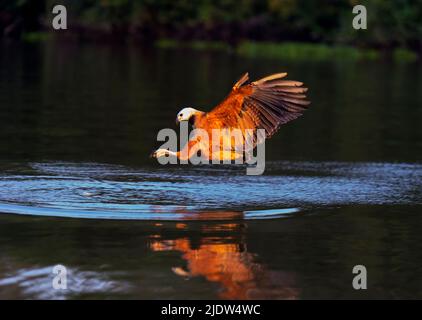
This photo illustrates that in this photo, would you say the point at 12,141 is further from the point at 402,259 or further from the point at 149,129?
the point at 402,259

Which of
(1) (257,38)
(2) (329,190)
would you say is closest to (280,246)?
(2) (329,190)

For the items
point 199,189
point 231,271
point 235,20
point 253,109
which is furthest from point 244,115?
point 235,20

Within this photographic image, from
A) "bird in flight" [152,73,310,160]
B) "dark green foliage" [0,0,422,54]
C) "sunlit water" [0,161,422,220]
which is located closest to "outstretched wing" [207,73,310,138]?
"bird in flight" [152,73,310,160]

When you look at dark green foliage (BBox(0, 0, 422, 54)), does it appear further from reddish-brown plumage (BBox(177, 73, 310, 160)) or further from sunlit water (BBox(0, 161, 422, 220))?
reddish-brown plumage (BBox(177, 73, 310, 160))

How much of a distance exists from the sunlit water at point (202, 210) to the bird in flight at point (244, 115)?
58 centimetres

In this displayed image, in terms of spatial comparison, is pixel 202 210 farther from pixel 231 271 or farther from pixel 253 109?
pixel 231 271

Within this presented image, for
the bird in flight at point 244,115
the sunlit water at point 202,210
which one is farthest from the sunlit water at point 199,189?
the bird in flight at point 244,115

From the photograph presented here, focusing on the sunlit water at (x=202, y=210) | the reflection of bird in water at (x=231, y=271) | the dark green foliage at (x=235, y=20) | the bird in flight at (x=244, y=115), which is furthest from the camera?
the dark green foliage at (x=235, y=20)

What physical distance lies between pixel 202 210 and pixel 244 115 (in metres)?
0.93

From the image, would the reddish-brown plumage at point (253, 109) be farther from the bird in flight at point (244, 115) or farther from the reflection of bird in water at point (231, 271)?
the reflection of bird in water at point (231, 271)

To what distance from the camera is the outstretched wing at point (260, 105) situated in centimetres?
1021

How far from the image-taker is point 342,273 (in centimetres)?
843

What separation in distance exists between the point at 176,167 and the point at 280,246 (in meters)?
4.44
